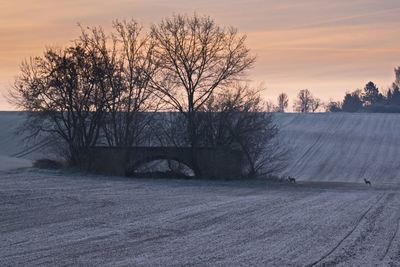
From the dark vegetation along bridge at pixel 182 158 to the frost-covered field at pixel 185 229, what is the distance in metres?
15.6

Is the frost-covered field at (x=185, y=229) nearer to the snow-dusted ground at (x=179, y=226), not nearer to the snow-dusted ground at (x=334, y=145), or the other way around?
the snow-dusted ground at (x=179, y=226)

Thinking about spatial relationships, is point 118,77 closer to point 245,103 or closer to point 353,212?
point 245,103

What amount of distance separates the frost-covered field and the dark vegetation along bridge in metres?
15.6

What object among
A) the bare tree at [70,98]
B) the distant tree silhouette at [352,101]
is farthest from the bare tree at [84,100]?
the distant tree silhouette at [352,101]

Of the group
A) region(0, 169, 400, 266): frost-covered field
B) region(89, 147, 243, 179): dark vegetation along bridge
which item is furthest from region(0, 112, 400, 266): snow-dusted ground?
region(89, 147, 243, 179): dark vegetation along bridge

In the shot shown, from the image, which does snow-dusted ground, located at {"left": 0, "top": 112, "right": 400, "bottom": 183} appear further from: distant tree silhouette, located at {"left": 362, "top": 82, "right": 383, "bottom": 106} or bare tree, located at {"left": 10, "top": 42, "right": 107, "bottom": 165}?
distant tree silhouette, located at {"left": 362, "top": 82, "right": 383, "bottom": 106}

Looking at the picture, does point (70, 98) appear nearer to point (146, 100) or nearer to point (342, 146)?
point (146, 100)

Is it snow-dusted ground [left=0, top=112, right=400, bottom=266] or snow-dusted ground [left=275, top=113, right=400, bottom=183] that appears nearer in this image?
snow-dusted ground [left=0, top=112, right=400, bottom=266]

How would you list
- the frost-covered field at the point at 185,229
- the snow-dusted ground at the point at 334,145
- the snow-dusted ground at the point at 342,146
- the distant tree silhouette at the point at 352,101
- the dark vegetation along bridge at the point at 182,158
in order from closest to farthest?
1. the frost-covered field at the point at 185,229
2. the dark vegetation along bridge at the point at 182,158
3. the snow-dusted ground at the point at 342,146
4. the snow-dusted ground at the point at 334,145
5. the distant tree silhouette at the point at 352,101

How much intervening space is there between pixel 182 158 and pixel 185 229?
32.0 metres

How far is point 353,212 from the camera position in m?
26.5

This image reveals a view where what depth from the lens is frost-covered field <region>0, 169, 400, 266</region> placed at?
15.4 meters

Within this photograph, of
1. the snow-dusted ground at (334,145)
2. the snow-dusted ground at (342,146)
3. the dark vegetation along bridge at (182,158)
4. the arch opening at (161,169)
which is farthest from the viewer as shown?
the snow-dusted ground at (334,145)

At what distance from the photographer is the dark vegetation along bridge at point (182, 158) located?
4859 centimetres
